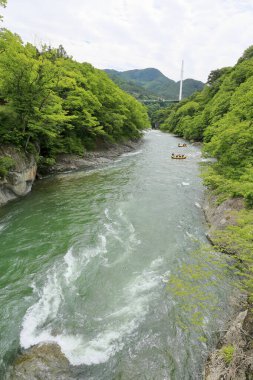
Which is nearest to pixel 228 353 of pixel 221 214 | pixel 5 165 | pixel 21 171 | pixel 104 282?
pixel 104 282

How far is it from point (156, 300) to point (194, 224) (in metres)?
6.01

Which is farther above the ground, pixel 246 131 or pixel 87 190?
pixel 246 131

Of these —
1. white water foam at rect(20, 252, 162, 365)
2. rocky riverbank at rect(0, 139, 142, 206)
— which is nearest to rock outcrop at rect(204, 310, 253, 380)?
white water foam at rect(20, 252, 162, 365)

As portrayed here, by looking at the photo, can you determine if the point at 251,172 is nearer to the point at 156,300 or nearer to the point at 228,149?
the point at 228,149

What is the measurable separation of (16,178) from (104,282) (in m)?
10.2

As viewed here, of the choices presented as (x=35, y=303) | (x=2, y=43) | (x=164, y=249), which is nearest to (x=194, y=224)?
(x=164, y=249)

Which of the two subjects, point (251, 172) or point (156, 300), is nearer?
point (156, 300)

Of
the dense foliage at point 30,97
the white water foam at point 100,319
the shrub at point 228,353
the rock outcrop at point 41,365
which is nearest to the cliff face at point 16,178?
the dense foliage at point 30,97

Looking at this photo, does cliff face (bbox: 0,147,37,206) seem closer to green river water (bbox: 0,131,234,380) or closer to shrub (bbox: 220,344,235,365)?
green river water (bbox: 0,131,234,380)

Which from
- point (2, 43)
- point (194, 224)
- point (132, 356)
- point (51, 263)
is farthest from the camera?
point (2, 43)

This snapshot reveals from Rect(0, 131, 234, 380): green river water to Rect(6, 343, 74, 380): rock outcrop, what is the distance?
0.66 ft

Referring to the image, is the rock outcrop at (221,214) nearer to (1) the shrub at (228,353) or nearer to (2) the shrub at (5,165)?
(1) the shrub at (228,353)

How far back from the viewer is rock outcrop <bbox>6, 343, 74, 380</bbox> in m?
5.07

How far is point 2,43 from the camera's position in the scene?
13.7 m
